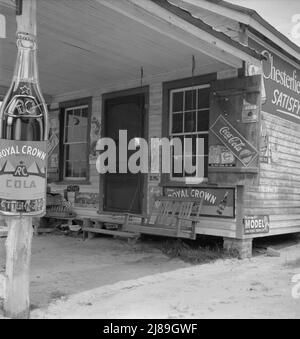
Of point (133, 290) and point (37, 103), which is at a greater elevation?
point (37, 103)

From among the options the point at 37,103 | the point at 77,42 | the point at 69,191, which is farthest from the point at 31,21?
the point at 69,191

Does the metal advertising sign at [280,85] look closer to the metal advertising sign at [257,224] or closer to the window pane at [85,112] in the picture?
the metal advertising sign at [257,224]

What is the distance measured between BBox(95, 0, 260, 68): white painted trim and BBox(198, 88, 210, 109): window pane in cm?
80

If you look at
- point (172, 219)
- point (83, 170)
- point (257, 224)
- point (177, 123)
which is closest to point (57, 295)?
point (172, 219)

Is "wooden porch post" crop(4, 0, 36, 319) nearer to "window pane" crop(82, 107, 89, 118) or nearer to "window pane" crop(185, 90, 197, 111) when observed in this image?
"window pane" crop(185, 90, 197, 111)

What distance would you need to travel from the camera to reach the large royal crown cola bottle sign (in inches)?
167

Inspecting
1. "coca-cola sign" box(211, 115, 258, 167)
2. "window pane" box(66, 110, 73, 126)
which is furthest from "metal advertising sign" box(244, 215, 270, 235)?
"window pane" box(66, 110, 73, 126)

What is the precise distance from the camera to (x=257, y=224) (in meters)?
7.82

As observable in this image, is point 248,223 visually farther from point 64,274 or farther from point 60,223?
point 60,223

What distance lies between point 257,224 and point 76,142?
4.69 metres

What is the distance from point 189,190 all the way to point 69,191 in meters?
3.36

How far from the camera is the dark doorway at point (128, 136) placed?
29.5 ft

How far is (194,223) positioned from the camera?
7.42 meters

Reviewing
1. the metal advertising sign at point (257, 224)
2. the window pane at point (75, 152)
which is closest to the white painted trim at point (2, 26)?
the window pane at point (75, 152)
